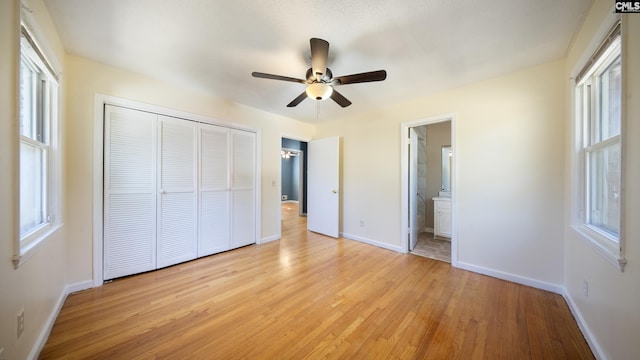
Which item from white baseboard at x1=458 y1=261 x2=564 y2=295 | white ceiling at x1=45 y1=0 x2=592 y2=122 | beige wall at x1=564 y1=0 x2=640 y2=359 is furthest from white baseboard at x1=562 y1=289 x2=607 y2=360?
white ceiling at x1=45 y1=0 x2=592 y2=122

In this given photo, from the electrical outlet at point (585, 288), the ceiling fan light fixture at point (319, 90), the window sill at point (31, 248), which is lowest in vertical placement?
the electrical outlet at point (585, 288)

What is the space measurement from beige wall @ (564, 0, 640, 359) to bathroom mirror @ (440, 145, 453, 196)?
2.71 meters

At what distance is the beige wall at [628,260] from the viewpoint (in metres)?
1.03

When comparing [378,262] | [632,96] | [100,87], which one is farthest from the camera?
[378,262]

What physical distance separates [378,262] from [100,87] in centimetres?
378

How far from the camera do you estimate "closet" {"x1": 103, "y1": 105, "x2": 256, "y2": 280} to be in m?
2.31

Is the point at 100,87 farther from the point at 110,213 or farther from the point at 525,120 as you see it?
the point at 525,120

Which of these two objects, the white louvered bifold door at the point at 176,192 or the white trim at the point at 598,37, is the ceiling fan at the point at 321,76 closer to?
the white trim at the point at 598,37

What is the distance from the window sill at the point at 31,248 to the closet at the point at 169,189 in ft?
2.30

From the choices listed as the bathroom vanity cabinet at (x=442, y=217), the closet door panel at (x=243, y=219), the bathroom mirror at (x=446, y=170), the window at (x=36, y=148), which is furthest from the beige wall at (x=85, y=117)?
the bathroom mirror at (x=446, y=170)

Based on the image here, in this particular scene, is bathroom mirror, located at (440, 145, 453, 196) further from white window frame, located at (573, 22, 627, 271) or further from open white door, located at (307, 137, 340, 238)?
white window frame, located at (573, 22, 627, 271)

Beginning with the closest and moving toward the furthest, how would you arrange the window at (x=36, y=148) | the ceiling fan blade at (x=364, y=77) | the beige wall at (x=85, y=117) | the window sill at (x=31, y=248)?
the window sill at (x=31, y=248)
the window at (x=36, y=148)
the ceiling fan blade at (x=364, y=77)
the beige wall at (x=85, y=117)

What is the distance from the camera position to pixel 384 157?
351 centimetres

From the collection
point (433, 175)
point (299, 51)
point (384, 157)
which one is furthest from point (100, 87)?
point (433, 175)
